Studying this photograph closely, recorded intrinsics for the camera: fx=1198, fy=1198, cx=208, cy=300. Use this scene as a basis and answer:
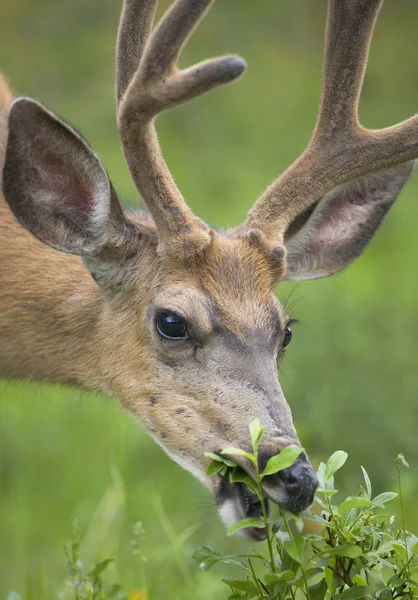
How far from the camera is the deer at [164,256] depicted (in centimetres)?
422

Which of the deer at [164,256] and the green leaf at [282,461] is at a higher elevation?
the deer at [164,256]

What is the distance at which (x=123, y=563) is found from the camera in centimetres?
580

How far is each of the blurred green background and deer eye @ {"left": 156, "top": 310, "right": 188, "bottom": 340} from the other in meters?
0.63

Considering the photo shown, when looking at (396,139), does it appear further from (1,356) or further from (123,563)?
(123,563)

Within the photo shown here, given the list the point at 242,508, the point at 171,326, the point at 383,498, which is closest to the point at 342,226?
the point at 171,326

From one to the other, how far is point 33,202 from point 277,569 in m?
1.87

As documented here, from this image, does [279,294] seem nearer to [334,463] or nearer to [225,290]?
[225,290]

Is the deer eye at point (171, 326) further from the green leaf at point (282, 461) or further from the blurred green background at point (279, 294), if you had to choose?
the green leaf at point (282, 461)

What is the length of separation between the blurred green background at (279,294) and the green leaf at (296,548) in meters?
0.94

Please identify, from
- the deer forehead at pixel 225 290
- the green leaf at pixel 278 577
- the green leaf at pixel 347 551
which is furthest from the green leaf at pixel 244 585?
the deer forehead at pixel 225 290

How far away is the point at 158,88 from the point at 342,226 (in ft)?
5.31

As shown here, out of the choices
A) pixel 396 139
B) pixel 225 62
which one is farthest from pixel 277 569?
pixel 396 139

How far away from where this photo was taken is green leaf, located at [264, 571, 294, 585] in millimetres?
3426

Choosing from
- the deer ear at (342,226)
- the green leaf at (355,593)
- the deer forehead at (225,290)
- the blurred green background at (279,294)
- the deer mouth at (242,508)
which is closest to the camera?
the green leaf at (355,593)
